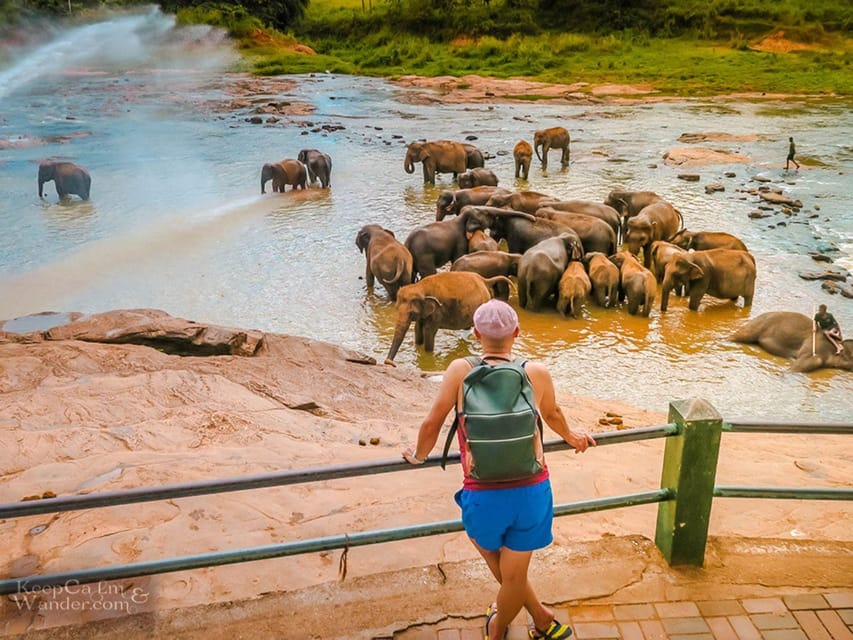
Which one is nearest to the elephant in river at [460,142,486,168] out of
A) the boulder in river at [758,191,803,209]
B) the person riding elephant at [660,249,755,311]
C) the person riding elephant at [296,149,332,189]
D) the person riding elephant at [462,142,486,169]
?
the person riding elephant at [462,142,486,169]

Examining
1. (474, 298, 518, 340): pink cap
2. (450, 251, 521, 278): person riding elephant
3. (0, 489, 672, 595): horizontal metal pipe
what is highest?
(474, 298, 518, 340): pink cap

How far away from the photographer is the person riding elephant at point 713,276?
10.7 meters

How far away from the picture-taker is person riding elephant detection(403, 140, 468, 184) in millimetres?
19266

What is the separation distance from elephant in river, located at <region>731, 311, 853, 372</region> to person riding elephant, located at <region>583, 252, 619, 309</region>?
168cm

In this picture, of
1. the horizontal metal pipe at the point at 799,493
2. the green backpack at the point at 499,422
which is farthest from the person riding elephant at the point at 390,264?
the green backpack at the point at 499,422

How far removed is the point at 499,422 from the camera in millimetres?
2875

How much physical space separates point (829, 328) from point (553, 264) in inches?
135

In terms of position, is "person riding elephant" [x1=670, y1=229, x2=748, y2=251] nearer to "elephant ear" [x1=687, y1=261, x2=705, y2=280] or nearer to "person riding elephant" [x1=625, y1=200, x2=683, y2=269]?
"person riding elephant" [x1=625, y1=200, x2=683, y2=269]

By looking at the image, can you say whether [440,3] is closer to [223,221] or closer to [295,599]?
[223,221]

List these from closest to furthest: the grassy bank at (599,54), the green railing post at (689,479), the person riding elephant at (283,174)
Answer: the green railing post at (689,479), the person riding elephant at (283,174), the grassy bank at (599,54)

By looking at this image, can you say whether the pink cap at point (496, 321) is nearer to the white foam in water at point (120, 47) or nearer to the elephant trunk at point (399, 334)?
the elephant trunk at point (399, 334)

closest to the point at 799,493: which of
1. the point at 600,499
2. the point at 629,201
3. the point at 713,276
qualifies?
the point at 600,499

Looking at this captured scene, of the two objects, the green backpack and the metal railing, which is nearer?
the green backpack
